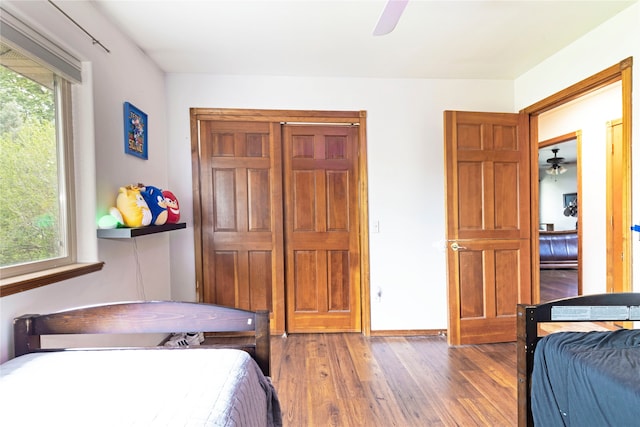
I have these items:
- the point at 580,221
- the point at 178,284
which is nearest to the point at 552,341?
the point at 178,284

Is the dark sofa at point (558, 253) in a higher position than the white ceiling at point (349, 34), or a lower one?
lower

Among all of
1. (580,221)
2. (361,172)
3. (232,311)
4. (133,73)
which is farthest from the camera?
(580,221)

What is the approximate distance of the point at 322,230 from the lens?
2.71 metres

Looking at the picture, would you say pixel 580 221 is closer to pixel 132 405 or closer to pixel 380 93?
pixel 380 93

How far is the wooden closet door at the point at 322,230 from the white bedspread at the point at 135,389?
159cm

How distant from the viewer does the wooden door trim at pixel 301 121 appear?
2.60 metres

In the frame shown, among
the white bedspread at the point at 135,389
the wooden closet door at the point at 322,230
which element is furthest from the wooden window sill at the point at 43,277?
the wooden closet door at the point at 322,230

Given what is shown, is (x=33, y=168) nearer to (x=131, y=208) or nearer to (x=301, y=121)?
(x=131, y=208)

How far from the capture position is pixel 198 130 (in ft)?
8.56

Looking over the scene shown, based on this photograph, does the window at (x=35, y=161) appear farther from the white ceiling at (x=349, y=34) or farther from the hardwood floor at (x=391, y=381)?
the hardwood floor at (x=391, y=381)

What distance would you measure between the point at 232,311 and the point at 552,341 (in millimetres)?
1333

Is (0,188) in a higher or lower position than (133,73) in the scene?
lower

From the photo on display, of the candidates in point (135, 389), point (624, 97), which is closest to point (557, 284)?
point (624, 97)

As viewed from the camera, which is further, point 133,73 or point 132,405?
point 133,73
